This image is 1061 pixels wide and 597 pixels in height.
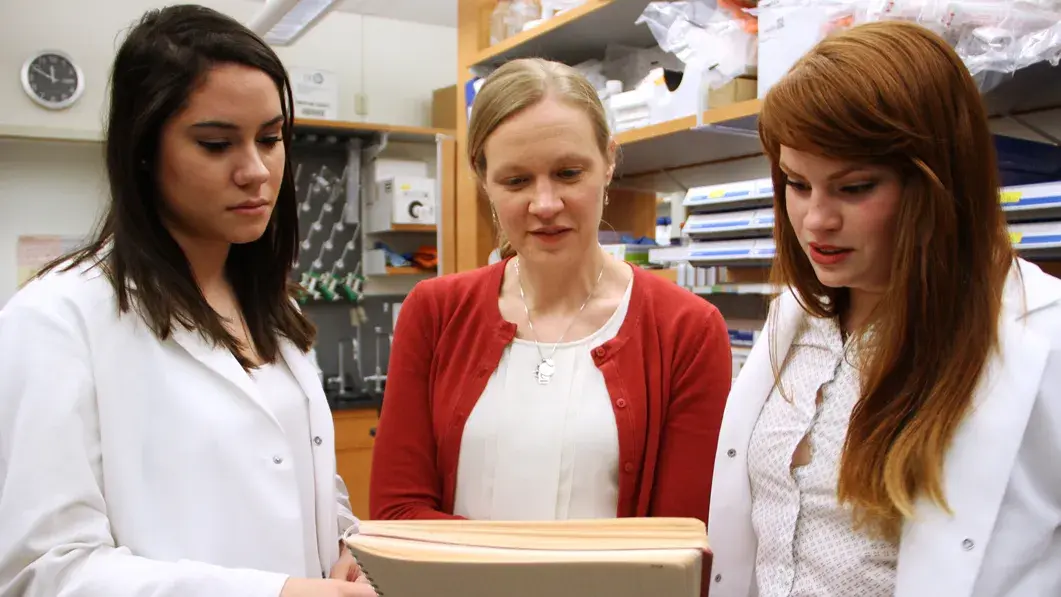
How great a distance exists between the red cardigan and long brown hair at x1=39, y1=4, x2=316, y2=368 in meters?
0.32

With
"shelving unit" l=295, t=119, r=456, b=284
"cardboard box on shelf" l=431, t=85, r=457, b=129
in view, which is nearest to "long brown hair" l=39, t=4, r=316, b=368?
"shelving unit" l=295, t=119, r=456, b=284

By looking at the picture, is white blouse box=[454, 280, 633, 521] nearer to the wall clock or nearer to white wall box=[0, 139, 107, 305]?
white wall box=[0, 139, 107, 305]

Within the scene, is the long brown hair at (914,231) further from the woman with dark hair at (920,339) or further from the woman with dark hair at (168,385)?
the woman with dark hair at (168,385)

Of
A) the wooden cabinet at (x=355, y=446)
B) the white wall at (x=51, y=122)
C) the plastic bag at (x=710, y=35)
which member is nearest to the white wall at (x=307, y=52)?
the white wall at (x=51, y=122)

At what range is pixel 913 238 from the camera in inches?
35.3

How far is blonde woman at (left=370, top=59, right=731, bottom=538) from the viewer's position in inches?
49.4

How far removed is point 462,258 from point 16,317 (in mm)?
2035

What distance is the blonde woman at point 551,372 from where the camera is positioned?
1.25 meters

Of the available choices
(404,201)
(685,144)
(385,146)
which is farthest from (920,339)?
(385,146)

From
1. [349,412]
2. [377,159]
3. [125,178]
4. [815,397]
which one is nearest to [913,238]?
[815,397]

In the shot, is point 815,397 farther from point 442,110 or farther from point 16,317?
point 442,110

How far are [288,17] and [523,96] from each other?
307 centimetres

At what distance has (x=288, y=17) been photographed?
3.90 meters

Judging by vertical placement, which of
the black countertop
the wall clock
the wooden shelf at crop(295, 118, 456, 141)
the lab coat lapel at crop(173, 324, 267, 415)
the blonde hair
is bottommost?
the black countertop
